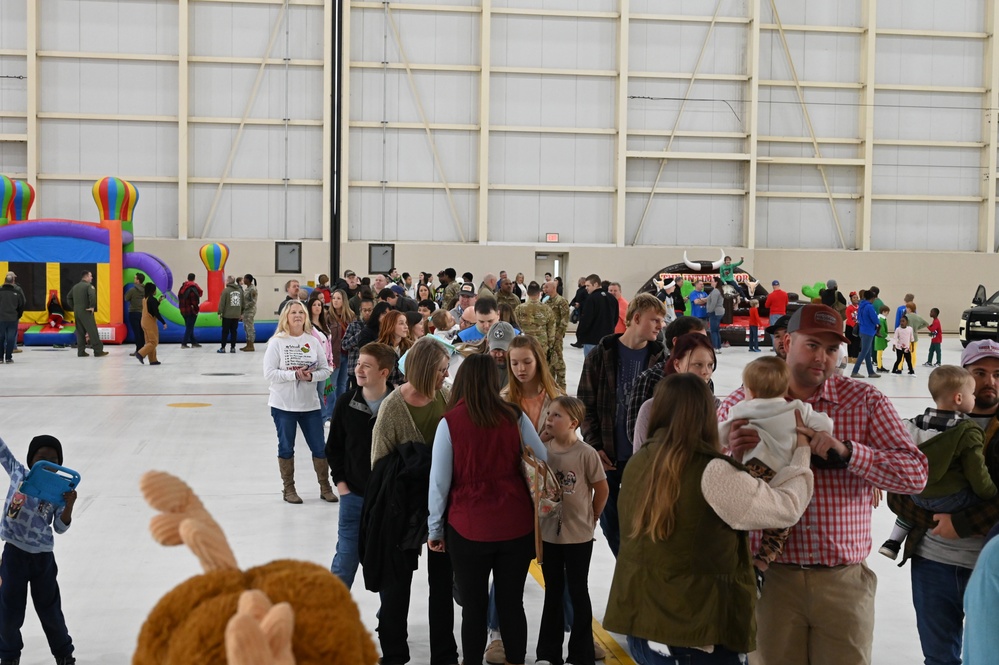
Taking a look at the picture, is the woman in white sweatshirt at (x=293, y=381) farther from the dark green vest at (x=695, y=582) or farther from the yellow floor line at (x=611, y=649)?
the dark green vest at (x=695, y=582)

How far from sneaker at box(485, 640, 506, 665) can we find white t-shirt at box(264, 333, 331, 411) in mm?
3473

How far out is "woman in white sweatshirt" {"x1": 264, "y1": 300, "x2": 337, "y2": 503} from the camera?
27.0 ft

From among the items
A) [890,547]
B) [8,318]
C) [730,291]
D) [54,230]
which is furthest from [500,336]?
[730,291]

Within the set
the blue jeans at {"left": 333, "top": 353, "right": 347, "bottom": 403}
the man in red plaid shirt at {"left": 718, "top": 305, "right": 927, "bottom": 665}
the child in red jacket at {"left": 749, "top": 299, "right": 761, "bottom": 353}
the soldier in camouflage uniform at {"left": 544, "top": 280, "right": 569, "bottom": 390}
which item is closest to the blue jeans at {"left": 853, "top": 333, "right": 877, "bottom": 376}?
the child in red jacket at {"left": 749, "top": 299, "right": 761, "bottom": 353}

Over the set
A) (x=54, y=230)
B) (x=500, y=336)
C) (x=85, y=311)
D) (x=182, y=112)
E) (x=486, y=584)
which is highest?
(x=182, y=112)

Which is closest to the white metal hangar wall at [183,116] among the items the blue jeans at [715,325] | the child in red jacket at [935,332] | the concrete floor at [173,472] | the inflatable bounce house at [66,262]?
the inflatable bounce house at [66,262]

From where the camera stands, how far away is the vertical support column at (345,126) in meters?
29.9

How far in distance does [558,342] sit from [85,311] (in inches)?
480

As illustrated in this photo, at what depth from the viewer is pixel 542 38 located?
31438 millimetres

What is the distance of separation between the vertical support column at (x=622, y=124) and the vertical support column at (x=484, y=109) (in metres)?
3.92

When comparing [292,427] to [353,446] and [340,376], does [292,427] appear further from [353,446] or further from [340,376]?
[353,446]

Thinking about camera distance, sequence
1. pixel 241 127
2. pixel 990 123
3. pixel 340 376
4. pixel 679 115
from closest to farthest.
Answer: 1. pixel 340 376
2. pixel 241 127
3. pixel 679 115
4. pixel 990 123

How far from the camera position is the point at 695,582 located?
11.0 feet

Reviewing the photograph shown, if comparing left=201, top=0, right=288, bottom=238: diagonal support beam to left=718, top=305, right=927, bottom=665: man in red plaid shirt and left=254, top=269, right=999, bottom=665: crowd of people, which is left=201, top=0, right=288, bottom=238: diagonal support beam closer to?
left=254, top=269, right=999, bottom=665: crowd of people
